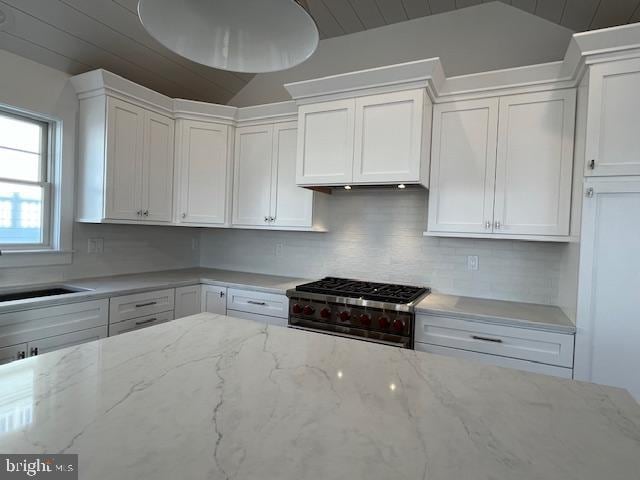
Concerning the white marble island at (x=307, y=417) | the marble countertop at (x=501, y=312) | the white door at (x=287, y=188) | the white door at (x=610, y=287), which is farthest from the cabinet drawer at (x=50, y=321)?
the white door at (x=610, y=287)

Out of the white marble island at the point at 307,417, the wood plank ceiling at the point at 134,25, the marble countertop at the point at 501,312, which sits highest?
the wood plank ceiling at the point at 134,25

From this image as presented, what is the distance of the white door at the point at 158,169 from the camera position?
9.84 feet

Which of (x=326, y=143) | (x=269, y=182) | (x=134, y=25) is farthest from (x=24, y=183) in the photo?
(x=326, y=143)

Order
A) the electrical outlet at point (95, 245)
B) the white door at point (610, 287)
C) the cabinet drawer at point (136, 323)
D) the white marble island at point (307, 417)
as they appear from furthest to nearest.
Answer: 1. the electrical outlet at point (95, 245)
2. the cabinet drawer at point (136, 323)
3. the white door at point (610, 287)
4. the white marble island at point (307, 417)

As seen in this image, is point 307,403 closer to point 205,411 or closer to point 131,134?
point 205,411

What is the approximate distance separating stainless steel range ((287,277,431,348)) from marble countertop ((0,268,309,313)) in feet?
0.82

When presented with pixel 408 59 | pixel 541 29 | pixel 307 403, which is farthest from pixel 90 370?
pixel 541 29

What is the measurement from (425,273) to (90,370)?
2.44m

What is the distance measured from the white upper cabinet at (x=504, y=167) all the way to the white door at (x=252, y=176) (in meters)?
1.43

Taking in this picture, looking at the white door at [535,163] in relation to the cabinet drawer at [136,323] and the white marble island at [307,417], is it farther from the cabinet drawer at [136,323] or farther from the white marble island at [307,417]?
the cabinet drawer at [136,323]

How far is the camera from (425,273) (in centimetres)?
295

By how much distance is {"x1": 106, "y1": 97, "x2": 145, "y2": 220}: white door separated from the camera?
2723 mm

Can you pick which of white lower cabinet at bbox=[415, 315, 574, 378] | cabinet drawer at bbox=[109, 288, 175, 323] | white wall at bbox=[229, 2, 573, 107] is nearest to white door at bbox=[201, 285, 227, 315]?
cabinet drawer at bbox=[109, 288, 175, 323]

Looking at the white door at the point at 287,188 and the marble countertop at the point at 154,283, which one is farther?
the white door at the point at 287,188
